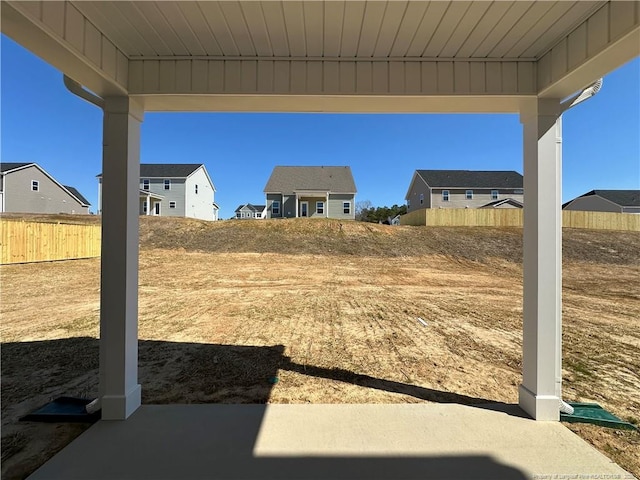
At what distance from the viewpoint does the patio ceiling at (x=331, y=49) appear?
212 cm

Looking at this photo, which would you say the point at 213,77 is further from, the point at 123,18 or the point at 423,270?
the point at 423,270

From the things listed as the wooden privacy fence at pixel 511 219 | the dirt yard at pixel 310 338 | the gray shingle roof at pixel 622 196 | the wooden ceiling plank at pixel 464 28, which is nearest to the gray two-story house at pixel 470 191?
the wooden privacy fence at pixel 511 219

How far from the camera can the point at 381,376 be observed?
12.6 ft

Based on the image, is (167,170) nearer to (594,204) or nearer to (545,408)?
(545,408)

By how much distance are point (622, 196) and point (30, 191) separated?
5871 centimetres

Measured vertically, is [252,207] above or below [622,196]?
above

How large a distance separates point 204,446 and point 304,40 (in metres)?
3.42

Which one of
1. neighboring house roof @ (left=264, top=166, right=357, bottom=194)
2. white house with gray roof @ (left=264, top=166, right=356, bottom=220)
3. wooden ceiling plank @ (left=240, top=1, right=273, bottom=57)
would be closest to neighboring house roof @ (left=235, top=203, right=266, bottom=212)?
neighboring house roof @ (left=264, top=166, right=357, bottom=194)

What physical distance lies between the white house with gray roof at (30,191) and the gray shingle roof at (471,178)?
36.0m

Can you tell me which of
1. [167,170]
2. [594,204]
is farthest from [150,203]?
[594,204]

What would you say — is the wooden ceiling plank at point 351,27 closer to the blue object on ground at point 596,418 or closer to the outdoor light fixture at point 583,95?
the outdoor light fixture at point 583,95

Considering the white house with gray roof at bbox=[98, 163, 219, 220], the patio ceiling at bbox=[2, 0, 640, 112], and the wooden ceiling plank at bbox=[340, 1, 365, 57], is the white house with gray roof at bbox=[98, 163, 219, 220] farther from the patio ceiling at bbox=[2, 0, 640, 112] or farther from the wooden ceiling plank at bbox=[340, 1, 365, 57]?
the wooden ceiling plank at bbox=[340, 1, 365, 57]

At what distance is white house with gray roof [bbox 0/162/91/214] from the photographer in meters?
24.3

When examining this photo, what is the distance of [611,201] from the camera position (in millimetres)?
32500
